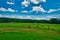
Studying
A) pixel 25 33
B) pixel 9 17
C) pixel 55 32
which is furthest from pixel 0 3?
pixel 55 32

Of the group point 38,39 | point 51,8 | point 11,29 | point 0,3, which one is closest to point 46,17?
point 51,8

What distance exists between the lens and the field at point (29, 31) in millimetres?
3333

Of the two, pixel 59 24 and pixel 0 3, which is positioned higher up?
pixel 0 3

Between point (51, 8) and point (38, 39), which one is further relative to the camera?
point (51, 8)

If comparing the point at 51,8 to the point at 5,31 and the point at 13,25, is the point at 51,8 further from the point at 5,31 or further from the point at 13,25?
the point at 5,31

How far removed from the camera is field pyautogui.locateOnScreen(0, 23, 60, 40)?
3333 mm

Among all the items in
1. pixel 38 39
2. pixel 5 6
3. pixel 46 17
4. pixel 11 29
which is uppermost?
pixel 5 6

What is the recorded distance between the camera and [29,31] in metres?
3.46

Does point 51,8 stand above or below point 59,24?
above

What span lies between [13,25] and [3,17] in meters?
0.31

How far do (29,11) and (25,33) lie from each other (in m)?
0.53

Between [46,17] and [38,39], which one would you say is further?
[46,17]

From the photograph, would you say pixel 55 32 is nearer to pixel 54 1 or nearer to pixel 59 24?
pixel 59 24

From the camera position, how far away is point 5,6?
359cm
